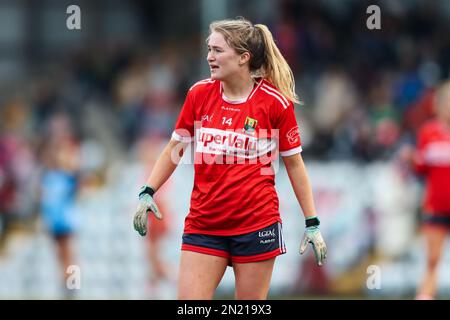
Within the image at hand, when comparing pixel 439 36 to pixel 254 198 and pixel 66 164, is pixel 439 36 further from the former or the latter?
pixel 254 198

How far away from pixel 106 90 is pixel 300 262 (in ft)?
17.9

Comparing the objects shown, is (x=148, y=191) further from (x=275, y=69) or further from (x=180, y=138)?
(x=275, y=69)

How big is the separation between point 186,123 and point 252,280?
1168 millimetres

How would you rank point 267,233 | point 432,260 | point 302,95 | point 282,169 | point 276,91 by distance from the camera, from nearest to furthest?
point 267,233, point 276,91, point 432,260, point 282,169, point 302,95

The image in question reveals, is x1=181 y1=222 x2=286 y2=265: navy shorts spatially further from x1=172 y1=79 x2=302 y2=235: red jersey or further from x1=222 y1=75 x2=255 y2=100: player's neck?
x1=222 y1=75 x2=255 y2=100: player's neck

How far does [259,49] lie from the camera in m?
7.20

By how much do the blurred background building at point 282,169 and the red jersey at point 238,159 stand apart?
6.41 metres

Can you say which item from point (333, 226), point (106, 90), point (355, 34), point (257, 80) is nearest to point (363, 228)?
point (333, 226)

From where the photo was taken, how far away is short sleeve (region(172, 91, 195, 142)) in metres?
7.19

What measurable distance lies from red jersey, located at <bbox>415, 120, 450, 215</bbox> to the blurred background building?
1713 mm

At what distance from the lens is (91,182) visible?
15703mm

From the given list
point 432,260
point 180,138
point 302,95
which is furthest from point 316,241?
point 302,95

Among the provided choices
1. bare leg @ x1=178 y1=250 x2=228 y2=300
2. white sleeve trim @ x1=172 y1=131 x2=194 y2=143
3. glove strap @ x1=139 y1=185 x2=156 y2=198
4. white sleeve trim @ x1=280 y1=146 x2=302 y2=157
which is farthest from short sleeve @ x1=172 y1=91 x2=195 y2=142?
bare leg @ x1=178 y1=250 x2=228 y2=300

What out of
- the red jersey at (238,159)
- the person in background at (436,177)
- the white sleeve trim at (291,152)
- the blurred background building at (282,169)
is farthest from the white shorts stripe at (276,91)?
the blurred background building at (282,169)
